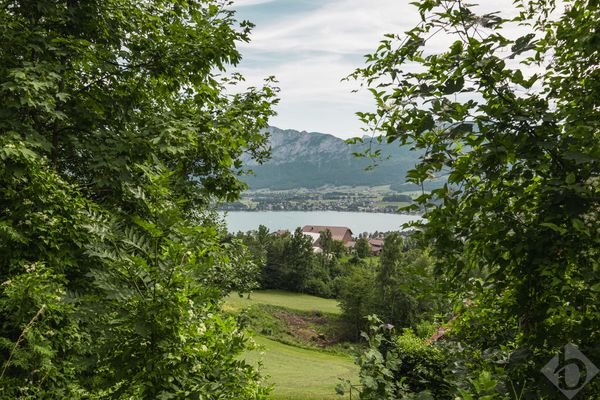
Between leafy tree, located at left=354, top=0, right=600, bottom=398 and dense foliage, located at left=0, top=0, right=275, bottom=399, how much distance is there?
1730 millimetres

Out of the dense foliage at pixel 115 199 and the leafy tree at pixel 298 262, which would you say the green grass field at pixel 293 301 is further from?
the dense foliage at pixel 115 199

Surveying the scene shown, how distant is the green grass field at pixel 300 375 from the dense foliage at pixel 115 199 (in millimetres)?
7000

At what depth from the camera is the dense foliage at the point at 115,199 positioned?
2.71 metres

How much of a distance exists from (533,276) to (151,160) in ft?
14.9

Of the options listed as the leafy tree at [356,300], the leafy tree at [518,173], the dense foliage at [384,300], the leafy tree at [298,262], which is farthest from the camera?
the leafy tree at [298,262]

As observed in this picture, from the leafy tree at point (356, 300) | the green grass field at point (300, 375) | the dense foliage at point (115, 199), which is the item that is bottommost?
the leafy tree at point (356, 300)

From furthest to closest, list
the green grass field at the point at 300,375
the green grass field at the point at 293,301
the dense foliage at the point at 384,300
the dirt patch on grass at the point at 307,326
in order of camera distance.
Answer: the green grass field at the point at 293,301 → the dense foliage at the point at 384,300 → the dirt patch on grass at the point at 307,326 → the green grass field at the point at 300,375

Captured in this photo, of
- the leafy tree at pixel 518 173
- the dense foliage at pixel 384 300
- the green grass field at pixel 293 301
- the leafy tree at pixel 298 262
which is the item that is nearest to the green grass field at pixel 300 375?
the leafy tree at pixel 518 173

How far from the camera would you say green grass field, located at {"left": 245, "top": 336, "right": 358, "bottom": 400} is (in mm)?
15696

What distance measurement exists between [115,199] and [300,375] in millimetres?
21645

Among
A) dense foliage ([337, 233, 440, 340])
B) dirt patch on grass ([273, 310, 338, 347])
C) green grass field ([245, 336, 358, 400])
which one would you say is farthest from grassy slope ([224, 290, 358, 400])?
dense foliage ([337, 233, 440, 340])

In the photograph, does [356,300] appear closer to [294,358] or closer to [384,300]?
[384,300]

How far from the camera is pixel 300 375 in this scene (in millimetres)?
24141

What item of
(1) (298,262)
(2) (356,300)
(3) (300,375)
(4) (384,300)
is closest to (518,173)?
(3) (300,375)
